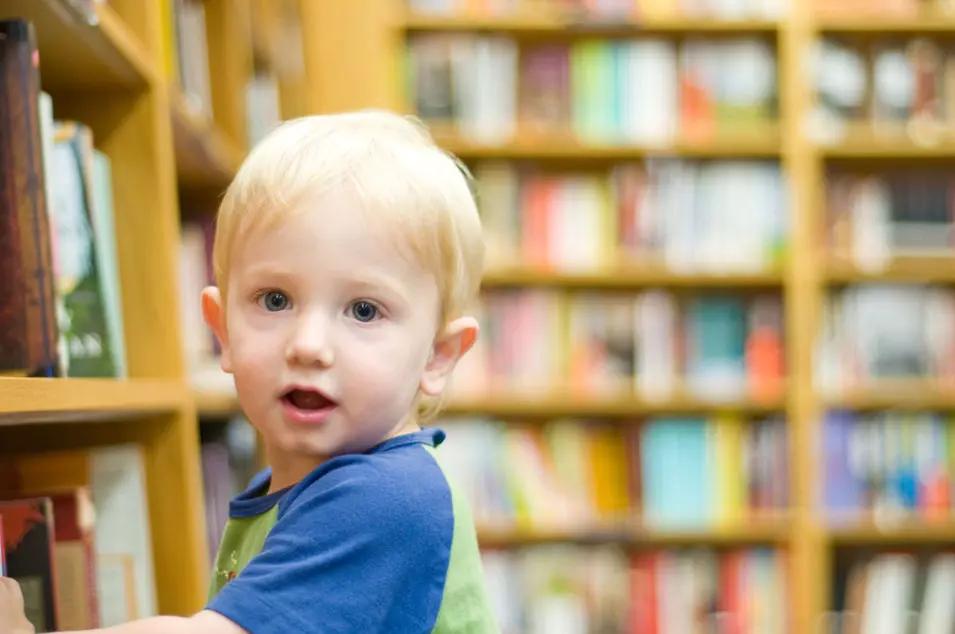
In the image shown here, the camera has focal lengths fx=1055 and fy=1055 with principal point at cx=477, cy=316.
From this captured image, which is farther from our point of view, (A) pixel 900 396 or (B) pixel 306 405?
(A) pixel 900 396

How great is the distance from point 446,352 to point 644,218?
81.2 inches

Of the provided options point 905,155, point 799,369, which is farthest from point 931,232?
point 799,369

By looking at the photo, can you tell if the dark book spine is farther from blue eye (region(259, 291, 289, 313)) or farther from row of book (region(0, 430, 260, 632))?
blue eye (region(259, 291, 289, 313))

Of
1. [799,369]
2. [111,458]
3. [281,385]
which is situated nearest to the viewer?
[281,385]

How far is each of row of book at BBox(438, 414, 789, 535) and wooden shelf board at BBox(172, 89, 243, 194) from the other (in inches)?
45.0

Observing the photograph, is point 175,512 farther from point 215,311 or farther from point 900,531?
point 900,531

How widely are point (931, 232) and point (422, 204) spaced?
8.00 ft

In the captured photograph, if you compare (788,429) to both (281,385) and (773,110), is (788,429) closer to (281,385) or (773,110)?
(773,110)

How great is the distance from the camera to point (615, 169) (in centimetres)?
287

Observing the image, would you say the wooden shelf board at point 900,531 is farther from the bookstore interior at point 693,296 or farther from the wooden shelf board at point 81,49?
the wooden shelf board at point 81,49

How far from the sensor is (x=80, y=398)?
2.97 feet

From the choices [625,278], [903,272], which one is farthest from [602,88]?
[903,272]

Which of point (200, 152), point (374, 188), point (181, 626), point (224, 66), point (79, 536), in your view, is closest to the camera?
point (181, 626)

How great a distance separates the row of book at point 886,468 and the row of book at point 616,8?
1104 mm
